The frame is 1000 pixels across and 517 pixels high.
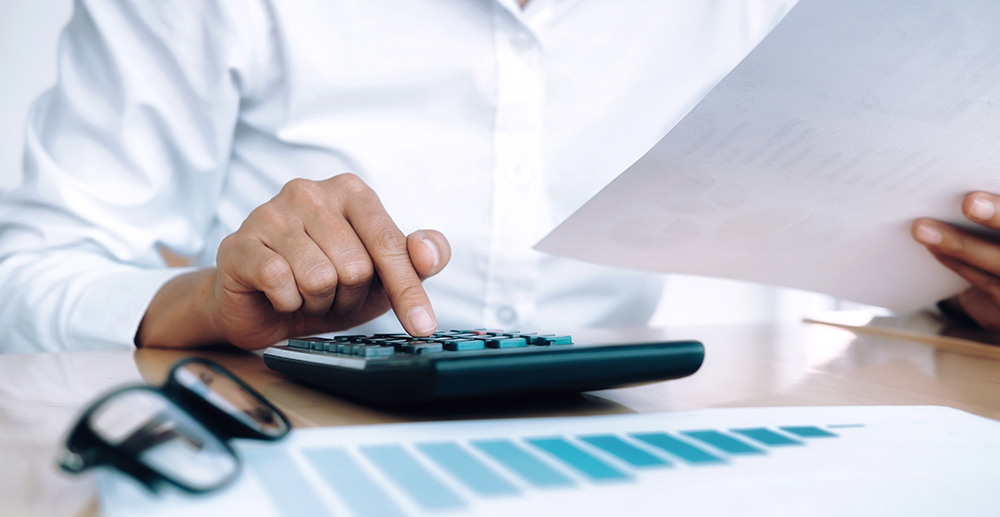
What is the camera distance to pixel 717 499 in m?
0.17

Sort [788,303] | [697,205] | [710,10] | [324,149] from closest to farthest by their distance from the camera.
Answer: [697,205], [324,149], [710,10], [788,303]

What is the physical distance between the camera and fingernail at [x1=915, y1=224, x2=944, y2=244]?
52 centimetres

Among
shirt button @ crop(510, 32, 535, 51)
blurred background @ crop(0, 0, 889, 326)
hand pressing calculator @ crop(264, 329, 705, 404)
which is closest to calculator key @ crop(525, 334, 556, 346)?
hand pressing calculator @ crop(264, 329, 705, 404)

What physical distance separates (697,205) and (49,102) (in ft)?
2.10

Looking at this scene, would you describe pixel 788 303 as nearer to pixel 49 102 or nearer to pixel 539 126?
pixel 539 126

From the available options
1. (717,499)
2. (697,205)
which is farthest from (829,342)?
(717,499)

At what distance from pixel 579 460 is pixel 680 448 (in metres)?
0.04

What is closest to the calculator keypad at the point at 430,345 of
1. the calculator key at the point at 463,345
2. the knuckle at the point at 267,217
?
the calculator key at the point at 463,345

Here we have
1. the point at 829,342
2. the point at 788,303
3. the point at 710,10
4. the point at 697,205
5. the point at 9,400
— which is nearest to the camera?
the point at 9,400

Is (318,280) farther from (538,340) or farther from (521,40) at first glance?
(521,40)

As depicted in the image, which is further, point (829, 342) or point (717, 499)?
point (829, 342)

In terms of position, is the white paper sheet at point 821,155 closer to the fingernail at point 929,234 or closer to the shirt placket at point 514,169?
the fingernail at point 929,234

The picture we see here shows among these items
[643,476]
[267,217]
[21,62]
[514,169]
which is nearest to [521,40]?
[514,169]

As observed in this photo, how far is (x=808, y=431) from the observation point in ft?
0.81
